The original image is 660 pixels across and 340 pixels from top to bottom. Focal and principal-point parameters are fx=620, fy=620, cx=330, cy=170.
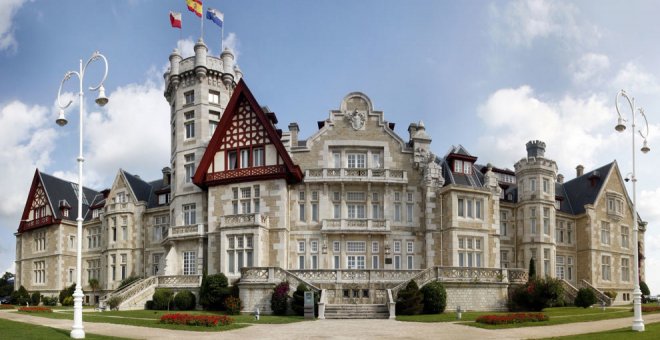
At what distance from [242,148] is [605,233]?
115 feet

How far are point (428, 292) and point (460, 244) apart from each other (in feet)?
25.9

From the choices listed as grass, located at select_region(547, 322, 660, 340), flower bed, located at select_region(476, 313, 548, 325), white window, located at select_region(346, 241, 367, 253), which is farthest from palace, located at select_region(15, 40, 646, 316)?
grass, located at select_region(547, 322, 660, 340)

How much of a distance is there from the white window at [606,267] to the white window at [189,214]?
36936mm

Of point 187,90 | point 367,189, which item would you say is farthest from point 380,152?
point 187,90

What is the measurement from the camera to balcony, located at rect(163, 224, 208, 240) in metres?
45.6

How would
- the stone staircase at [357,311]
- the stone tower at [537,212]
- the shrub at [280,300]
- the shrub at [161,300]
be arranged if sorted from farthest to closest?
the stone tower at [537,212] < the shrub at [161,300] < the shrub at [280,300] < the stone staircase at [357,311]

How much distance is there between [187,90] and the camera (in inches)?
1956

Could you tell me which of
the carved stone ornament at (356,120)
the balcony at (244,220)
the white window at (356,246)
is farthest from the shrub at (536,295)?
the balcony at (244,220)

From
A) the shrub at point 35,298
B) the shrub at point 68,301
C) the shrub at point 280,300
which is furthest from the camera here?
the shrub at point 35,298

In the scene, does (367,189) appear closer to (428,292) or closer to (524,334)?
(428,292)

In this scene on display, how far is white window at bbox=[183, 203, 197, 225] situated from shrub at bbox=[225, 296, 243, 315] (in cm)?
1152

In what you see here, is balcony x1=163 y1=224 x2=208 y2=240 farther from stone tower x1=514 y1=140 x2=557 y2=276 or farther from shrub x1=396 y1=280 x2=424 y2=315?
stone tower x1=514 y1=140 x2=557 y2=276

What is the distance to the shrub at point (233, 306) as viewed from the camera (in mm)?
37188

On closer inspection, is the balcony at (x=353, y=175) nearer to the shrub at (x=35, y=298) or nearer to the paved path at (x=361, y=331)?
the paved path at (x=361, y=331)
